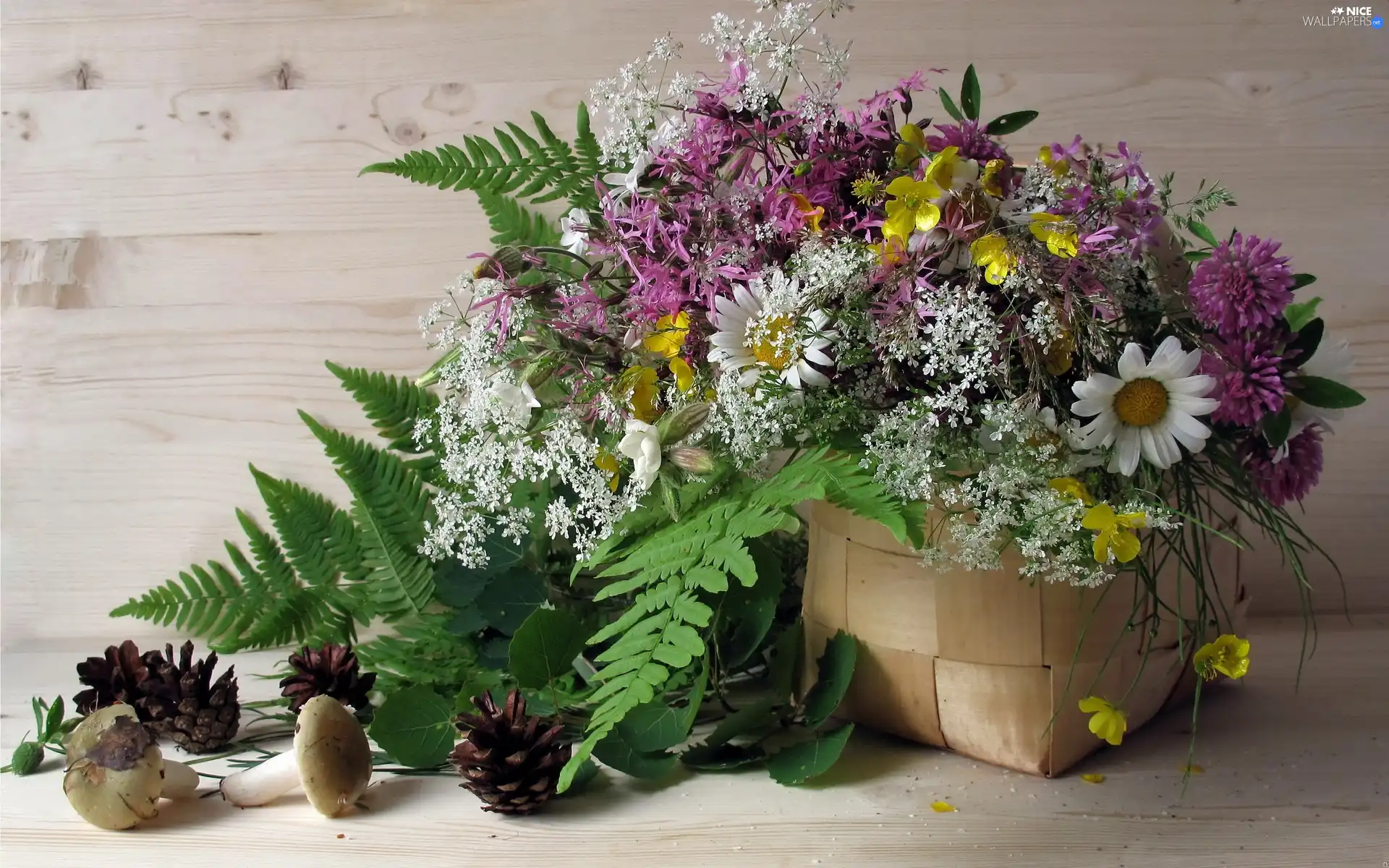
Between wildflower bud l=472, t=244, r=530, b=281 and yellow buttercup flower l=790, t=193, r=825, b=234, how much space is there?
195 millimetres

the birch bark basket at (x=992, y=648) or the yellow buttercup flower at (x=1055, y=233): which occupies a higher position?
the yellow buttercup flower at (x=1055, y=233)

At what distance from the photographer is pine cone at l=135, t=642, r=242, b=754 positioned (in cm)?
83

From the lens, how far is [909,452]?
2.05 feet

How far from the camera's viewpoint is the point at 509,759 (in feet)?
2.26

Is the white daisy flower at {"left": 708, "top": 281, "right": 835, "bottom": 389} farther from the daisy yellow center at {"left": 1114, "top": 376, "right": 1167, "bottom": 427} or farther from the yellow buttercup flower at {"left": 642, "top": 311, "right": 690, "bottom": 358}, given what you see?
the daisy yellow center at {"left": 1114, "top": 376, "right": 1167, "bottom": 427}

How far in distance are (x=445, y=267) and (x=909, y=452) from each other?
66cm

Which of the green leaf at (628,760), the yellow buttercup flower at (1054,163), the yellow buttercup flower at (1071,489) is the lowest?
the green leaf at (628,760)

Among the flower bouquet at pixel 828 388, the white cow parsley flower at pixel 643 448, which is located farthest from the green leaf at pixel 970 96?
the white cow parsley flower at pixel 643 448

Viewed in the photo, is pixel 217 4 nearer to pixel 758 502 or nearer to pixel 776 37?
pixel 776 37

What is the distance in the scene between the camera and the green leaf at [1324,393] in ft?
2.22

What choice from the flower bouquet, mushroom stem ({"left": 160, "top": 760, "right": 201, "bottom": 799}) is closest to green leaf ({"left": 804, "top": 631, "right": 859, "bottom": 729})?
the flower bouquet

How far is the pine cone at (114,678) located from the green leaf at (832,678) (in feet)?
1.74

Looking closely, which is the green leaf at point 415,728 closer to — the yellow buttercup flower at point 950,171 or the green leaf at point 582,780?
the green leaf at point 582,780

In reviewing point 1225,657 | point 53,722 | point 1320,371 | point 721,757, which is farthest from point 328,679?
point 1320,371
